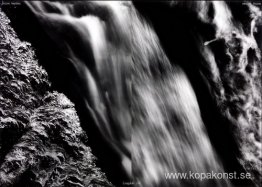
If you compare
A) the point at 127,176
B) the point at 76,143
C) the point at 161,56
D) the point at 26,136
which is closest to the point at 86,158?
the point at 76,143

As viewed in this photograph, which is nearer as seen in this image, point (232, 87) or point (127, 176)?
point (127, 176)

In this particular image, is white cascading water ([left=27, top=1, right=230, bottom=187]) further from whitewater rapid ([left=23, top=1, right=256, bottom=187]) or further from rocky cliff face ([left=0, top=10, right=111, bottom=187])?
rocky cliff face ([left=0, top=10, right=111, bottom=187])

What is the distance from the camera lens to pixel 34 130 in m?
1.94

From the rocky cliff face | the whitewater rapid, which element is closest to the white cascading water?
the whitewater rapid

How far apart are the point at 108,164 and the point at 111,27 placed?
0.93m

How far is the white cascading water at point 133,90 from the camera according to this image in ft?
6.42

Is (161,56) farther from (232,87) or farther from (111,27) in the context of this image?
(232,87)

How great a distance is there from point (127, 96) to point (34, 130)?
0.66 m

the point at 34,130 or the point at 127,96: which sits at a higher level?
the point at 127,96

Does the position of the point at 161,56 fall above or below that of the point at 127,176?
above

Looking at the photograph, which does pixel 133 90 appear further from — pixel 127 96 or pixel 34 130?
pixel 34 130

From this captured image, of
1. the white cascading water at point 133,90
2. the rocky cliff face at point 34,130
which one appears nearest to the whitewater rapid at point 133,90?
the white cascading water at point 133,90

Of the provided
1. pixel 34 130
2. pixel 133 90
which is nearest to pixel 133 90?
pixel 133 90

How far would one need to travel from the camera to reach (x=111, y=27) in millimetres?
2025
